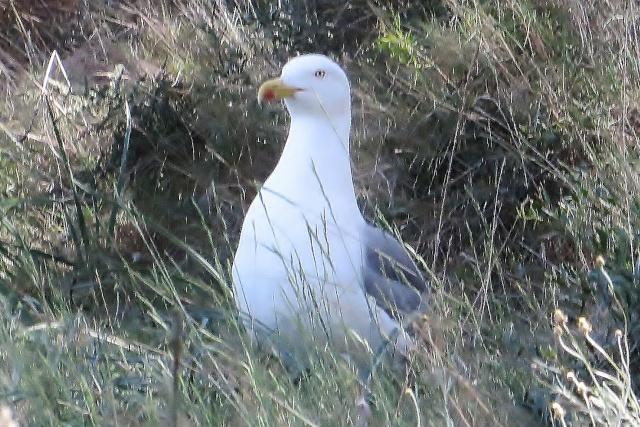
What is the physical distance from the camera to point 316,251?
116 inches

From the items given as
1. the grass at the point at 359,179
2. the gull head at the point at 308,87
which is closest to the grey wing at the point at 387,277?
the grass at the point at 359,179

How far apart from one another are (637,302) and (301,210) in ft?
2.99

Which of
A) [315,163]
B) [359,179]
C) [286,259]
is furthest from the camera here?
[359,179]

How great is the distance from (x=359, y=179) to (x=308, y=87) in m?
1.25

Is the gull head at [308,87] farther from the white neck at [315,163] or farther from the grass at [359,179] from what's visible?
the grass at [359,179]

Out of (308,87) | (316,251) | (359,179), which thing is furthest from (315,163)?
(359,179)

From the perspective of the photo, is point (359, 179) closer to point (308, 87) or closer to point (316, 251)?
point (308, 87)

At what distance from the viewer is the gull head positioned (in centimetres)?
332

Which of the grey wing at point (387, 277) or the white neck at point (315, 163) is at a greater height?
the white neck at point (315, 163)

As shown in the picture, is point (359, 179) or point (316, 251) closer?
point (316, 251)

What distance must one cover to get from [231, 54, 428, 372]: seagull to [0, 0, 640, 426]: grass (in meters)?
0.11

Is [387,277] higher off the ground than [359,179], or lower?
higher

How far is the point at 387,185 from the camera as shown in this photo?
14.7 feet

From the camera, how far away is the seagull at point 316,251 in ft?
8.55
